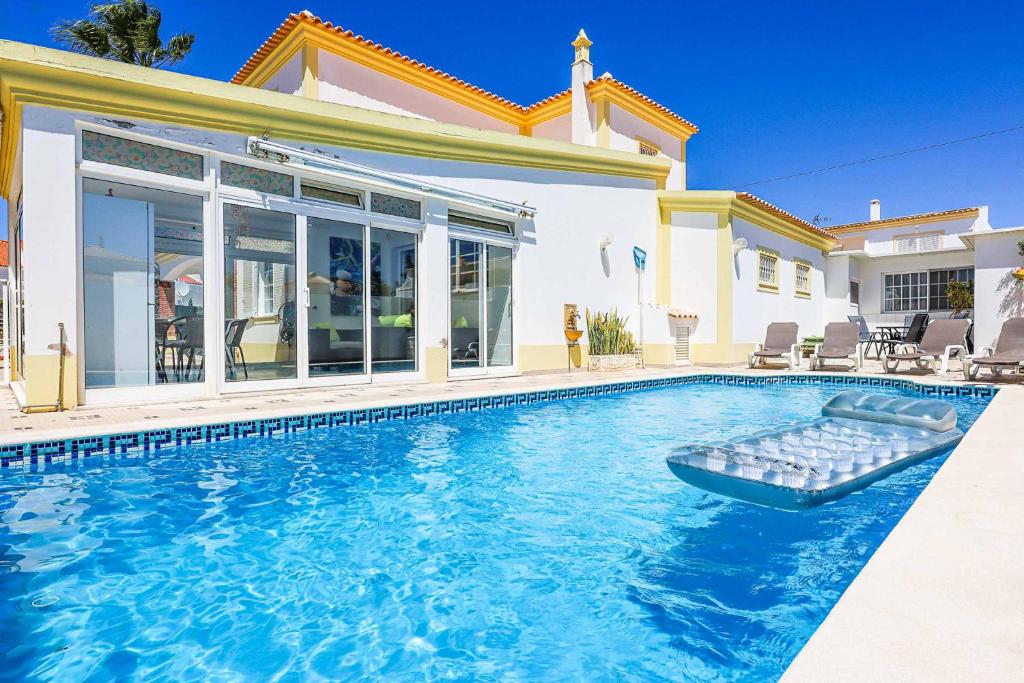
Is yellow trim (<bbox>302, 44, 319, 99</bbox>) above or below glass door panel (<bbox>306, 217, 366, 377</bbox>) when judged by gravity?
above

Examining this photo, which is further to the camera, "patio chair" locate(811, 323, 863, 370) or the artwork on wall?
"patio chair" locate(811, 323, 863, 370)

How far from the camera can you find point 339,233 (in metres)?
7.94

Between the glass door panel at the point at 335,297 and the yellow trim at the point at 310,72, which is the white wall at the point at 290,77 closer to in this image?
the yellow trim at the point at 310,72

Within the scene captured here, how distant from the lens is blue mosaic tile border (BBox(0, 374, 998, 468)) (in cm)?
445

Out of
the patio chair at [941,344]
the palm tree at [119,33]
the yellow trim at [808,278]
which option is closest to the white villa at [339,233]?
the yellow trim at [808,278]

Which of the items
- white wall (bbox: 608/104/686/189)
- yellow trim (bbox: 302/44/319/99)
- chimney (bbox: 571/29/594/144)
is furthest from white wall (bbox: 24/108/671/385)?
yellow trim (bbox: 302/44/319/99)

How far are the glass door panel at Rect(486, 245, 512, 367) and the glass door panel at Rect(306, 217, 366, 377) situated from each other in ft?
8.16

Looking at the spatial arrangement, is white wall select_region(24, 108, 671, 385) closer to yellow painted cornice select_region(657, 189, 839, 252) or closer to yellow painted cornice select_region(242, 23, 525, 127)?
yellow painted cornice select_region(657, 189, 839, 252)

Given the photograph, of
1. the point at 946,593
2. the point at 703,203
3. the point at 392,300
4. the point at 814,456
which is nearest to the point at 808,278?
the point at 703,203

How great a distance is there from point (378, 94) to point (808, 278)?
13.1m

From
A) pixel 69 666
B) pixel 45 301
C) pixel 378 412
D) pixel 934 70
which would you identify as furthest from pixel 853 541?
pixel 934 70

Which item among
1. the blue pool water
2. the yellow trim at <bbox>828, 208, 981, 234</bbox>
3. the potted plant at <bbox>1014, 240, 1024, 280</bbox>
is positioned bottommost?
the blue pool water

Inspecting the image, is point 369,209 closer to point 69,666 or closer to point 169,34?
point 69,666

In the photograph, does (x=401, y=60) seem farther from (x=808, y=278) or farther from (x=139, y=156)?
(x=808, y=278)
